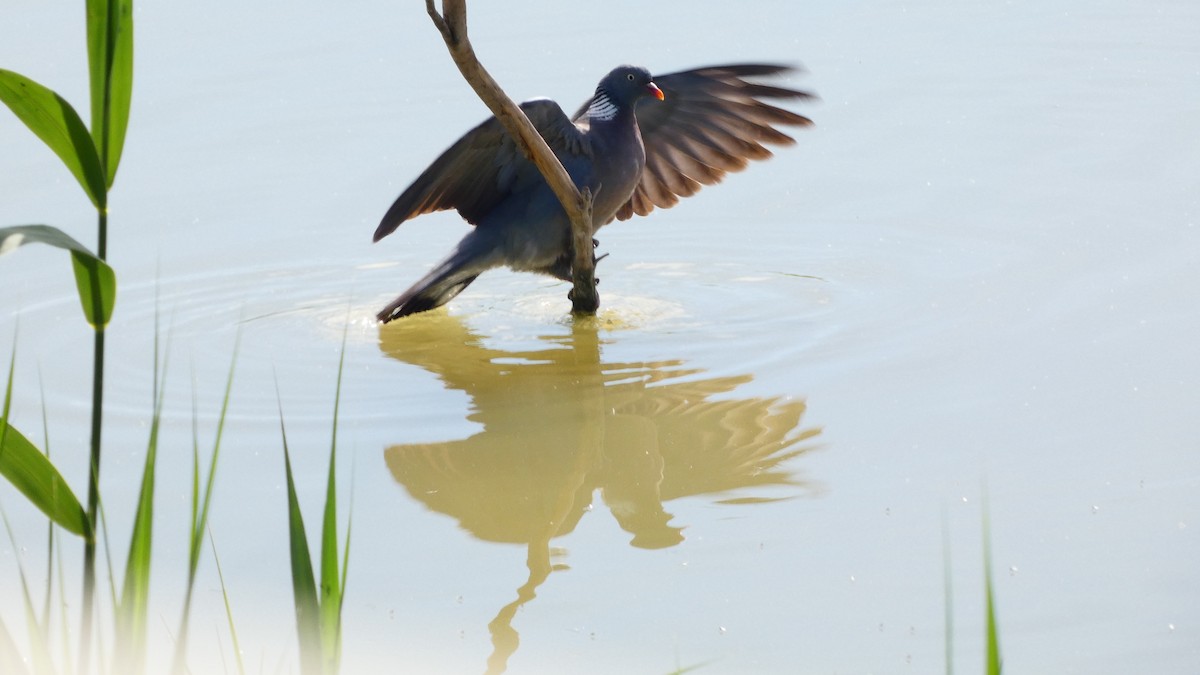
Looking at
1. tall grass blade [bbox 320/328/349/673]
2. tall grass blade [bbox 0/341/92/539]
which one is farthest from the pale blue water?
tall grass blade [bbox 0/341/92/539]

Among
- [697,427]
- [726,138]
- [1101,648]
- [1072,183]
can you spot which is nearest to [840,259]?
[726,138]

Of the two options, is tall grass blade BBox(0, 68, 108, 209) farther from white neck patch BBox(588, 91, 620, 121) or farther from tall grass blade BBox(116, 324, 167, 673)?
white neck patch BBox(588, 91, 620, 121)

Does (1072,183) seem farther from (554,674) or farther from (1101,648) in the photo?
(554,674)

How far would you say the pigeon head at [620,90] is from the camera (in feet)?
15.5

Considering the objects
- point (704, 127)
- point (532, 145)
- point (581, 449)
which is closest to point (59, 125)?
point (581, 449)

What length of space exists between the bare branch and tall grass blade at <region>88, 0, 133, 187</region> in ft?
6.44

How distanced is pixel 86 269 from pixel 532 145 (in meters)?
2.69

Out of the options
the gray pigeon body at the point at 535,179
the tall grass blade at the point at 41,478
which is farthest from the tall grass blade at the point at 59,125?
the gray pigeon body at the point at 535,179

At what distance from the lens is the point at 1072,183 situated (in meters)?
5.53

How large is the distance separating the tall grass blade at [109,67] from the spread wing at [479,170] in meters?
2.92

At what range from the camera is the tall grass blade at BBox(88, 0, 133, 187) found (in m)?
1.50

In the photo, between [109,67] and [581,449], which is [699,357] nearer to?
[581,449]

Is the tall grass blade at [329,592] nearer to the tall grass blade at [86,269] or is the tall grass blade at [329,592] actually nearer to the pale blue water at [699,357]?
the tall grass blade at [86,269]

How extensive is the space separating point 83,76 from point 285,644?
5.16 meters
